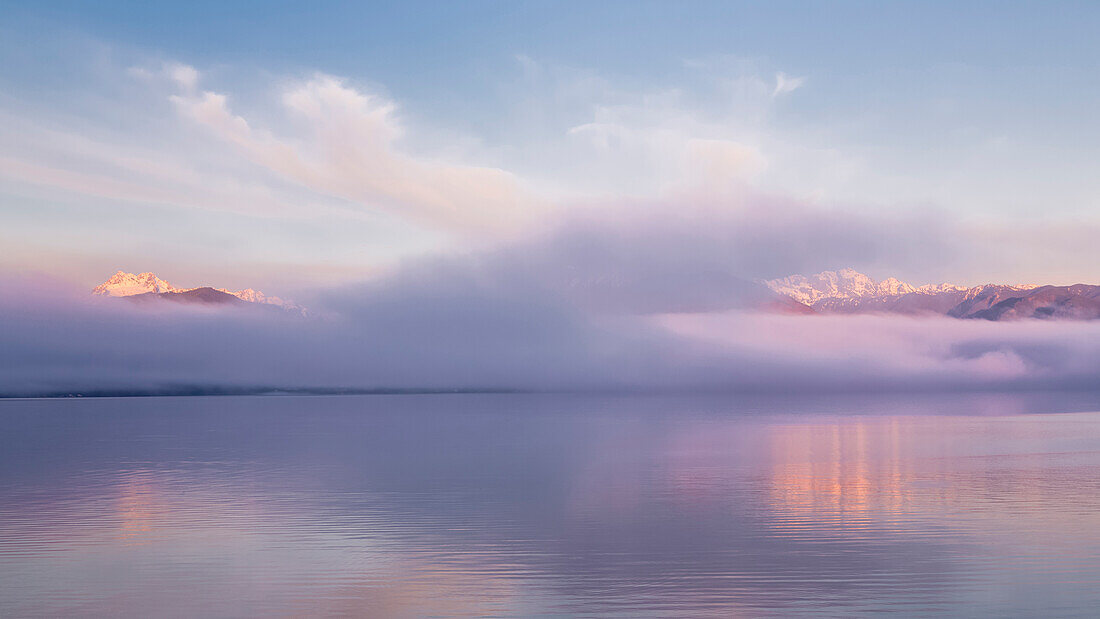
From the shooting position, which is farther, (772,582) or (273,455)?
(273,455)

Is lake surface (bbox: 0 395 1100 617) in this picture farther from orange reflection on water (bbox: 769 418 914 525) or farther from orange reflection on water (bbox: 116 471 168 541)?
orange reflection on water (bbox: 769 418 914 525)

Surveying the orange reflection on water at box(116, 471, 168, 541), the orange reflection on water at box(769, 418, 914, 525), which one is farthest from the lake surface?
the orange reflection on water at box(769, 418, 914, 525)

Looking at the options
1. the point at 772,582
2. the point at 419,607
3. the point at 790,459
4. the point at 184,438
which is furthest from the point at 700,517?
the point at 184,438

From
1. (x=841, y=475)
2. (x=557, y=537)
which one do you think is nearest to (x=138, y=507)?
(x=557, y=537)

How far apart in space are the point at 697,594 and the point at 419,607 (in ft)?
27.7

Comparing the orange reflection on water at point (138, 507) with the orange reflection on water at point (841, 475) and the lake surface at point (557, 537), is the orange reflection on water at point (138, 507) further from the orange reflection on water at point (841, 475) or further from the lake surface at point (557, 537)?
the orange reflection on water at point (841, 475)

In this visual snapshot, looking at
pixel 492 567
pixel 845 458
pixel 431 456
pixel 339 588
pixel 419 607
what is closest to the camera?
pixel 419 607

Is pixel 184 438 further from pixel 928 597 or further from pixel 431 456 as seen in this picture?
pixel 928 597

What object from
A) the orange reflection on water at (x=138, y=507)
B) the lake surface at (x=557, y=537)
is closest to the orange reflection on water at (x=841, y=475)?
the lake surface at (x=557, y=537)

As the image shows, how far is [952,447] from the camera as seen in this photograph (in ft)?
271

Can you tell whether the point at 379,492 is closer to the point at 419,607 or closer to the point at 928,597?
the point at 419,607

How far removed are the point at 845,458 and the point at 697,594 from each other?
5062 cm

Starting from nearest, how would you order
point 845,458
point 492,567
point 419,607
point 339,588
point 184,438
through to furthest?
1. point 419,607
2. point 339,588
3. point 492,567
4. point 845,458
5. point 184,438

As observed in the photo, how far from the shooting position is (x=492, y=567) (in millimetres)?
29422
